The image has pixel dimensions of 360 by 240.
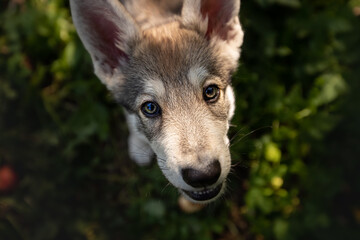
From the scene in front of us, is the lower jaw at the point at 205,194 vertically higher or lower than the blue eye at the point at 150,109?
lower

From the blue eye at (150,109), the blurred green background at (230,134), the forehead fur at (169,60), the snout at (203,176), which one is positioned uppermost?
the forehead fur at (169,60)

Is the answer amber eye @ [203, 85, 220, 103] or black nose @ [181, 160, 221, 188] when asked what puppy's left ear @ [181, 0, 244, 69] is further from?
black nose @ [181, 160, 221, 188]

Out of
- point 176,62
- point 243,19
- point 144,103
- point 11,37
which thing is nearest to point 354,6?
point 243,19

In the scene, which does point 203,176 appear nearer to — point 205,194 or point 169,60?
point 205,194

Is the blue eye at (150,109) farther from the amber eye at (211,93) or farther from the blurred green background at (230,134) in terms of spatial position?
the blurred green background at (230,134)

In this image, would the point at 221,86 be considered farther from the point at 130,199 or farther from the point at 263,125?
the point at 130,199

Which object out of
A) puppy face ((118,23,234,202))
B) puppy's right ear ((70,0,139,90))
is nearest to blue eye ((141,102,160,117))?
puppy face ((118,23,234,202))

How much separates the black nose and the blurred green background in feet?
4.31

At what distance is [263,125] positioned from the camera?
4027 mm

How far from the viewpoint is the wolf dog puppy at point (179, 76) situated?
2453mm

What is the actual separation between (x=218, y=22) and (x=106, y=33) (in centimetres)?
90

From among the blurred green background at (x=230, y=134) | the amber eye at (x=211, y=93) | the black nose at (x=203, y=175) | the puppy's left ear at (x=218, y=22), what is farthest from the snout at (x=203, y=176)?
the blurred green background at (x=230, y=134)

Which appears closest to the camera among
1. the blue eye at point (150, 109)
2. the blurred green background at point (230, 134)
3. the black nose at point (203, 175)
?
the black nose at point (203, 175)

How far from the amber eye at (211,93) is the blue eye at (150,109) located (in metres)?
0.37
